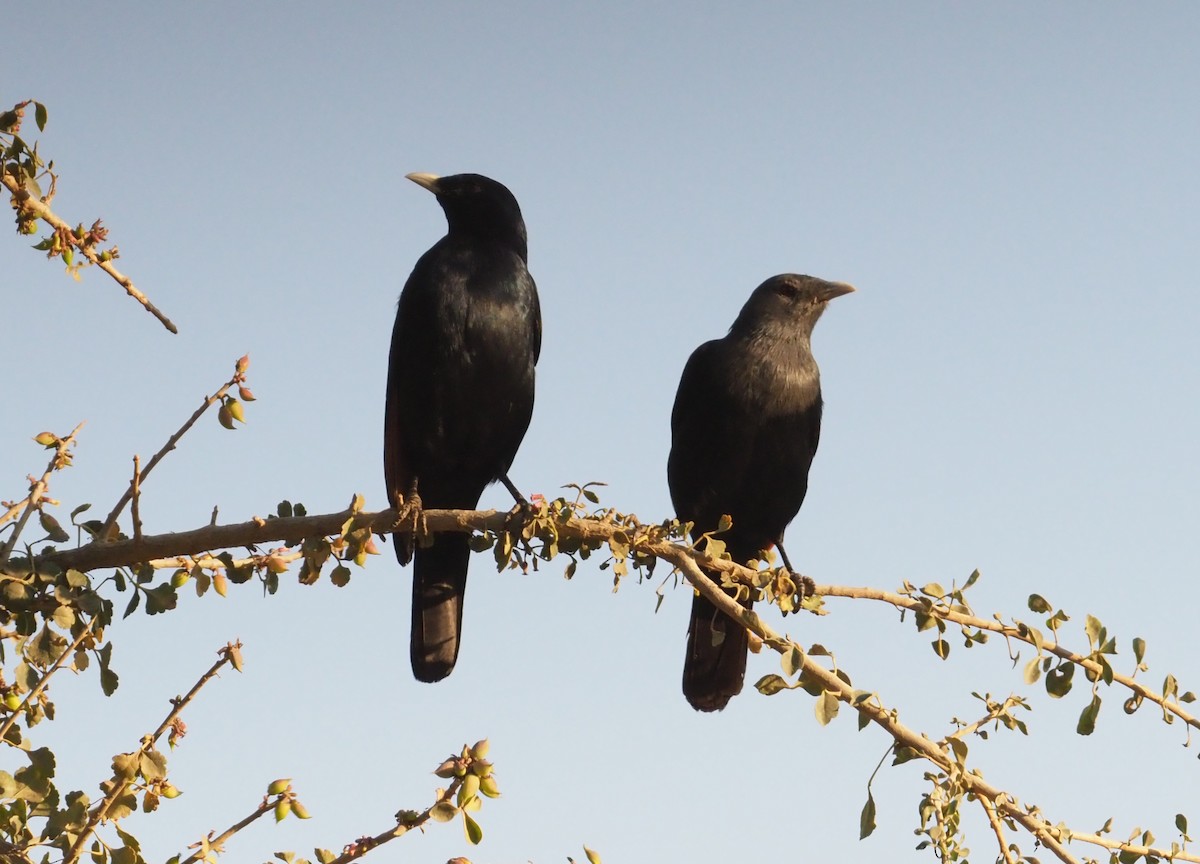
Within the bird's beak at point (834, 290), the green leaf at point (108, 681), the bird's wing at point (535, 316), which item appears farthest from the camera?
the bird's beak at point (834, 290)

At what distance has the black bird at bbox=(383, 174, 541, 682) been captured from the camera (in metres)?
4.71

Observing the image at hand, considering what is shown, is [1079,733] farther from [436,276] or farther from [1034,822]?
[436,276]

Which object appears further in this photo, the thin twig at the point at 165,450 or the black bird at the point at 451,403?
the black bird at the point at 451,403

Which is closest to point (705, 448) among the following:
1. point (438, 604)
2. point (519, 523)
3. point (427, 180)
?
point (438, 604)

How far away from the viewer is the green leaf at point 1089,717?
2767mm

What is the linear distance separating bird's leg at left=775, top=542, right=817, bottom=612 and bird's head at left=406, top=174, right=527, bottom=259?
1.67 metres

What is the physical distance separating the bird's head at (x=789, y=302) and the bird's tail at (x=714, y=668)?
1.36 m

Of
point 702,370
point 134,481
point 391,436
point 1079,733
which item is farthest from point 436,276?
point 1079,733

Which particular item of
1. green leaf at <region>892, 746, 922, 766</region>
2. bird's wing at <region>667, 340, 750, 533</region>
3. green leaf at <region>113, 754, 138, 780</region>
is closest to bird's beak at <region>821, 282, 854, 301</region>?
bird's wing at <region>667, 340, 750, 533</region>

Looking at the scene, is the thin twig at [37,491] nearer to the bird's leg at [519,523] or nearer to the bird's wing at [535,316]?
the bird's leg at [519,523]

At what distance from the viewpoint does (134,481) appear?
2.72 metres

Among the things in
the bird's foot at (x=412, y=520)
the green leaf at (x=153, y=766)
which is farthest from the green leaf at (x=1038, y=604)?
the green leaf at (x=153, y=766)

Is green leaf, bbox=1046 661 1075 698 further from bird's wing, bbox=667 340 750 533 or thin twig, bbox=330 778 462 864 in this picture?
bird's wing, bbox=667 340 750 533

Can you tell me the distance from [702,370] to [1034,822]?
3.24 meters
